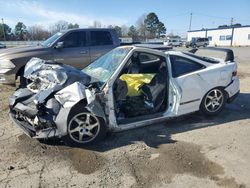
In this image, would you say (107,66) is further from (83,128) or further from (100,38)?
(100,38)

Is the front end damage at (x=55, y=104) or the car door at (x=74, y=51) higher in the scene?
the car door at (x=74, y=51)

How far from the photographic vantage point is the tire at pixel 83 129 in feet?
13.9

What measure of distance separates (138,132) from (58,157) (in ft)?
5.05

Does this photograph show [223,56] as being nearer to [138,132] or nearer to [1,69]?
[138,132]

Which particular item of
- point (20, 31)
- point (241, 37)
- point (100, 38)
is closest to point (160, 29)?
point (241, 37)

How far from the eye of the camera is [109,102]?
440 cm

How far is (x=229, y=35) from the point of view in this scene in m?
61.8

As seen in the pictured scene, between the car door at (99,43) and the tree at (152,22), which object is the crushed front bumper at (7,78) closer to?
the car door at (99,43)

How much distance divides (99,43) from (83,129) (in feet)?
17.4

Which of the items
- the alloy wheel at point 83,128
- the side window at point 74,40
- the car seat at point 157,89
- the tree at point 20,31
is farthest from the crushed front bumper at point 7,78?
the tree at point 20,31

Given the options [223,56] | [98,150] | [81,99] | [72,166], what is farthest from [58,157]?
[223,56]

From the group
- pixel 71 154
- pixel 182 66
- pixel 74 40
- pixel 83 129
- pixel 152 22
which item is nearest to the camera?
pixel 71 154

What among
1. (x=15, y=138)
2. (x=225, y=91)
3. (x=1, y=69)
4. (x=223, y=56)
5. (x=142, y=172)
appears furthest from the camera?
(x=1, y=69)

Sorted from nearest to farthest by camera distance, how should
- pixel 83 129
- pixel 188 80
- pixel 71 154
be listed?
pixel 71 154 < pixel 83 129 < pixel 188 80
